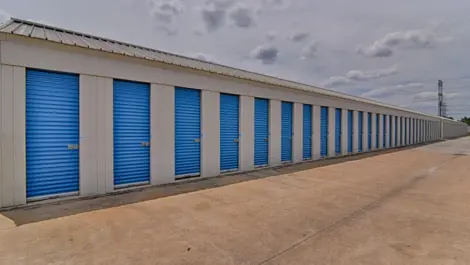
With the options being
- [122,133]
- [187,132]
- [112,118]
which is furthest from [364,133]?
[112,118]

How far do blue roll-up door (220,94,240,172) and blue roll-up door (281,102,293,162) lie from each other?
10.3 ft

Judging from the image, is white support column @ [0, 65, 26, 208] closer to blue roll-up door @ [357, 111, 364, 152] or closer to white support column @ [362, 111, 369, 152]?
blue roll-up door @ [357, 111, 364, 152]

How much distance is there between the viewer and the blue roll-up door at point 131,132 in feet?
25.1

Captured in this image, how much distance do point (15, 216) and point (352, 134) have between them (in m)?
18.5

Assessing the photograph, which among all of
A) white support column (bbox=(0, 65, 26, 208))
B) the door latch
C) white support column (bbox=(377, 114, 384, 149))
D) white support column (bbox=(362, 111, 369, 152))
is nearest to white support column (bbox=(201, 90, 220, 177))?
the door latch

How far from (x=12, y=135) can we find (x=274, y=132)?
9208 mm

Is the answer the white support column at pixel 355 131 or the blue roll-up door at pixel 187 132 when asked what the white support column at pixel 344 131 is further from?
the blue roll-up door at pixel 187 132

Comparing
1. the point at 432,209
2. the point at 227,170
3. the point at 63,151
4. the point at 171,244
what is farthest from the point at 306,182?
the point at 63,151

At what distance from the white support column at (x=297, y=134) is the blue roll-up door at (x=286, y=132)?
230mm

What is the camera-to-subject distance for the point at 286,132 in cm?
1385

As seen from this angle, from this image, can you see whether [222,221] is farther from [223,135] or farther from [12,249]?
[223,135]

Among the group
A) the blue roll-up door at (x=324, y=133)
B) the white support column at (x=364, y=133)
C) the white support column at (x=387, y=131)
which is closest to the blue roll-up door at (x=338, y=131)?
the blue roll-up door at (x=324, y=133)

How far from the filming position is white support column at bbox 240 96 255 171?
37.1 ft

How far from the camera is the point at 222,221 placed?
525 cm
